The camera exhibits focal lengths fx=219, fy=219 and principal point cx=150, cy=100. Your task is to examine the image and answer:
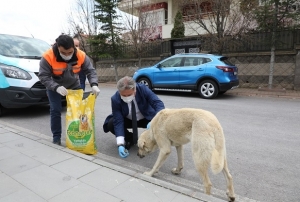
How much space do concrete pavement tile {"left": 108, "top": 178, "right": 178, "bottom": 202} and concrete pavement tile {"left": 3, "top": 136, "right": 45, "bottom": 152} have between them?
187 cm

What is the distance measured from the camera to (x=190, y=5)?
1174 cm

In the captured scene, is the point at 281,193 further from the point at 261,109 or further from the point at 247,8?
the point at 247,8

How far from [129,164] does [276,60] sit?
397 inches

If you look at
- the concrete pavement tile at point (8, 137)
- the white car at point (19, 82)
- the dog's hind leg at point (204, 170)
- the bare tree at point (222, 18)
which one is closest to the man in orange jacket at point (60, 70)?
the concrete pavement tile at point (8, 137)

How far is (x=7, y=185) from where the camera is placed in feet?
7.98

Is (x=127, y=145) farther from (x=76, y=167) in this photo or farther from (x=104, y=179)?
(x=104, y=179)

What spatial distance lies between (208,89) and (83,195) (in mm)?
7066

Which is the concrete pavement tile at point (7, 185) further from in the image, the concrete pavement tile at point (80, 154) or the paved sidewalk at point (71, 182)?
the concrete pavement tile at point (80, 154)

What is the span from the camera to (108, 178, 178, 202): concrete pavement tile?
2.18 metres

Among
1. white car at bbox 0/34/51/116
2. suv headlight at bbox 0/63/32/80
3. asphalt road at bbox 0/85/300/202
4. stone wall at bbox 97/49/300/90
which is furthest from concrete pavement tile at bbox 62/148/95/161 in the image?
stone wall at bbox 97/49/300/90

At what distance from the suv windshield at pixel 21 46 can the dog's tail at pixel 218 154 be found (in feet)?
17.4

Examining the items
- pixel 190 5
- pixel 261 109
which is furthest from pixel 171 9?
pixel 261 109

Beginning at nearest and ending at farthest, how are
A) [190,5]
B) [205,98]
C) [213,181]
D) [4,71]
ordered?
[213,181]
[4,71]
[205,98]
[190,5]

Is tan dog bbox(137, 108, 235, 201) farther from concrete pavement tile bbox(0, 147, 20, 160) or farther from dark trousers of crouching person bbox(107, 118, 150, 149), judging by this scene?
concrete pavement tile bbox(0, 147, 20, 160)
